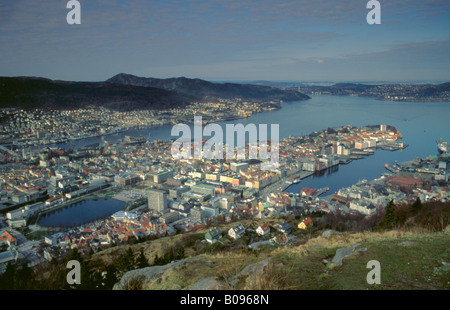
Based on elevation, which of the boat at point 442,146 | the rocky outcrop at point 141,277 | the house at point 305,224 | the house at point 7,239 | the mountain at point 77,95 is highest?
the mountain at point 77,95

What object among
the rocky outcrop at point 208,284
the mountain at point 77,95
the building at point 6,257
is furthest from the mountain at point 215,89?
the rocky outcrop at point 208,284

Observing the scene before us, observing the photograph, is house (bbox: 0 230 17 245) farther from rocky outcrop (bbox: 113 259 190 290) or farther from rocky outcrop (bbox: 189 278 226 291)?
rocky outcrop (bbox: 189 278 226 291)

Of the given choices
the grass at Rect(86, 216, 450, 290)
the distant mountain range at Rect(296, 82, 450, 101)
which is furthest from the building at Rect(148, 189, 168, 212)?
the distant mountain range at Rect(296, 82, 450, 101)

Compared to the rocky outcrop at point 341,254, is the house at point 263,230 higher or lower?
lower

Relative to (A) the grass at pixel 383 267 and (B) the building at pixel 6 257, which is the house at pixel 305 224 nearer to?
(A) the grass at pixel 383 267

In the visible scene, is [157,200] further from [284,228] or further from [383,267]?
[383,267]

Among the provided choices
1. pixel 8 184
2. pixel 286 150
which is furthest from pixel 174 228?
pixel 286 150
